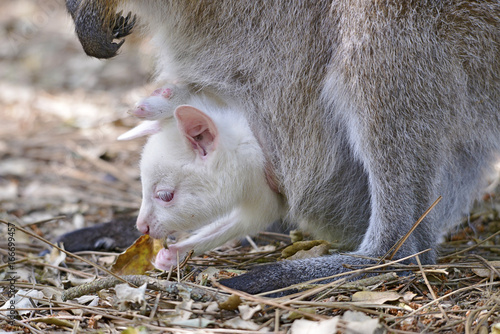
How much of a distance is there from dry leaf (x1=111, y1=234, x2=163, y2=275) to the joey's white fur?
124 millimetres

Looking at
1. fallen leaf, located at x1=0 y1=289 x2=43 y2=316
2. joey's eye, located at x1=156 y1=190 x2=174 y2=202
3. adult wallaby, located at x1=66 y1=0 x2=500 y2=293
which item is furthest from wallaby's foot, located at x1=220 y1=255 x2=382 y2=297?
fallen leaf, located at x1=0 y1=289 x2=43 y2=316

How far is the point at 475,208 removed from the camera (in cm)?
341

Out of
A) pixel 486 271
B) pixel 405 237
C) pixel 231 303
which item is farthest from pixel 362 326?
pixel 486 271

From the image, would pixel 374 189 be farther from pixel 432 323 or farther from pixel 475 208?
pixel 475 208

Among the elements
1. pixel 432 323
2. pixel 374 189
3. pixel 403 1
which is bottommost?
pixel 432 323

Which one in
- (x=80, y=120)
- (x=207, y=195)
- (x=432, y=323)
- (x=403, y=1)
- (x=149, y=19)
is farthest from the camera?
(x=80, y=120)

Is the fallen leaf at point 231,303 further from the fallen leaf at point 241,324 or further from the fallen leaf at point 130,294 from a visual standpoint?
the fallen leaf at point 130,294

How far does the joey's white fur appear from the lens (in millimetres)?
2486

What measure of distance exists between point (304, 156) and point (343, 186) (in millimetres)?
227

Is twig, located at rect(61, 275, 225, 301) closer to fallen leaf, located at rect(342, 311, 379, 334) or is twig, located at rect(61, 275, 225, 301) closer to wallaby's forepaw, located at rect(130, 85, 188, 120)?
fallen leaf, located at rect(342, 311, 379, 334)

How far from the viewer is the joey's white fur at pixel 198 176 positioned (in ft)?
8.16

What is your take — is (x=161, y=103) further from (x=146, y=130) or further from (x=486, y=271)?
(x=486, y=271)

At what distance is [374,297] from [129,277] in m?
0.86

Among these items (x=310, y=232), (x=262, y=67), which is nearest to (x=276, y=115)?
(x=262, y=67)
